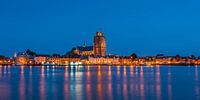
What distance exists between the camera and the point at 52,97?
85.6 feet

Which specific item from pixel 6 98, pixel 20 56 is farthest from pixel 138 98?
pixel 20 56

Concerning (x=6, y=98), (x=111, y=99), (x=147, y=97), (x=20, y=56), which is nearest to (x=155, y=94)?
(x=147, y=97)

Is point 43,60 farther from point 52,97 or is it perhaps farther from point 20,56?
point 52,97

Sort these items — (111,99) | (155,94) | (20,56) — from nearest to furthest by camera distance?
(111,99) → (155,94) → (20,56)

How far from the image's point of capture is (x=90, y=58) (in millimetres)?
199375

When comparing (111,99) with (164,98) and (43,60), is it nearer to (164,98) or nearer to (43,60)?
(164,98)

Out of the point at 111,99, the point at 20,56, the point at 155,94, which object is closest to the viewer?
the point at 111,99

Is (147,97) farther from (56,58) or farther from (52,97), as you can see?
(56,58)

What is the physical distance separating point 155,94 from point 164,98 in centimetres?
235

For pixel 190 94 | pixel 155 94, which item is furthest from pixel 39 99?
pixel 190 94

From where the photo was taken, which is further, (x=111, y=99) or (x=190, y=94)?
(x=190, y=94)

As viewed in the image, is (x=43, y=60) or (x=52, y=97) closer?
(x=52, y=97)

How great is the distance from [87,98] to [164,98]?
445 cm

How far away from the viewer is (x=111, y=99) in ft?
81.1
